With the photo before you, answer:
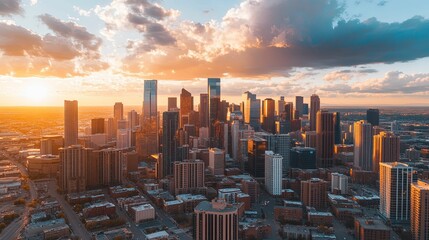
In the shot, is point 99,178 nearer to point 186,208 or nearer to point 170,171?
point 170,171

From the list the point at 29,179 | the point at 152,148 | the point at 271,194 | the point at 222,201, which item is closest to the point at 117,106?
the point at 152,148

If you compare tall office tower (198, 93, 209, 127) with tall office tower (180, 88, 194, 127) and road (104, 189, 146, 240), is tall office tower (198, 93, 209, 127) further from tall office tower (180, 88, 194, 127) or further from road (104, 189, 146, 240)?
road (104, 189, 146, 240)

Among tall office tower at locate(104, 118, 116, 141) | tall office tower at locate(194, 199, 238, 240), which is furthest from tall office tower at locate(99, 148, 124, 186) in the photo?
tall office tower at locate(104, 118, 116, 141)

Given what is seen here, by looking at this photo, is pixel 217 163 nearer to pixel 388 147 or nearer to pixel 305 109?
pixel 388 147

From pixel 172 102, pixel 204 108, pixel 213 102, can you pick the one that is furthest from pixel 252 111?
pixel 172 102

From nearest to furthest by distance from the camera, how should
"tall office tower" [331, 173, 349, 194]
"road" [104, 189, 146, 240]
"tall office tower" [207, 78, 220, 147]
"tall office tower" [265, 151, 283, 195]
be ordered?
"road" [104, 189, 146, 240], "tall office tower" [331, 173, 349, 194], "tall office tower" [265, 151, 283, 195], "tall office tower" [207, 78, 220, 147]

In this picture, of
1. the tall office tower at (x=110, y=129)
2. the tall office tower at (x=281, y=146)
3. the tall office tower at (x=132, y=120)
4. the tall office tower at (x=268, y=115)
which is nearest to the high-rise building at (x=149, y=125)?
the tall office tower at (x=132, y=120)

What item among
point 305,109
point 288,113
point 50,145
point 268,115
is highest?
point 305,109
